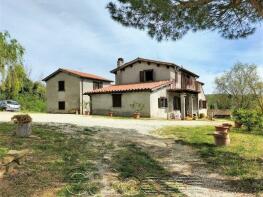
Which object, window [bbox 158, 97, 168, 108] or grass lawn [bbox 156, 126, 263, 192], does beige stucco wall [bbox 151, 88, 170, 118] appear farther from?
grass lawn [bbox 156, 126, 263, 192]

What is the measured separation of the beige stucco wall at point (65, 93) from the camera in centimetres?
3541

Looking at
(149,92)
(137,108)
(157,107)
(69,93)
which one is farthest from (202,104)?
(69,93)

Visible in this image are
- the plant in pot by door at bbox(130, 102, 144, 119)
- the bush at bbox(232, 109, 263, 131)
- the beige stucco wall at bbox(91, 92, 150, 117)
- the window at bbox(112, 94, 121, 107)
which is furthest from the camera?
the window at bbox(112, 94, 121, 107)

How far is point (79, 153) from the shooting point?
8656mm

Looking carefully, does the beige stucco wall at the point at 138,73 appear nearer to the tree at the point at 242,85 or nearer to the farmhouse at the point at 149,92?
the farmhouse at the point at 149,92

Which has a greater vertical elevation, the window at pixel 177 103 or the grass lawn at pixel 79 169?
the window at pixel 177 103

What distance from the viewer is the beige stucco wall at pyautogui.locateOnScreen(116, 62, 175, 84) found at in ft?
105

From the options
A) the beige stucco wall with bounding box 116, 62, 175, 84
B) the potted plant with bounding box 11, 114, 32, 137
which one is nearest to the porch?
the beige stucco wall with bounding box 116, 62, 175, 84

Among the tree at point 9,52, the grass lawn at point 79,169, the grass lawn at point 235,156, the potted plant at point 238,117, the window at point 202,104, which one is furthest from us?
the window at point 202,104

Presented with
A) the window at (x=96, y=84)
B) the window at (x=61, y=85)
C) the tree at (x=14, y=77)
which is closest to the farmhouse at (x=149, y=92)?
the window at (x=96, y=84)

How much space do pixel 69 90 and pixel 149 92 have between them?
488 inches

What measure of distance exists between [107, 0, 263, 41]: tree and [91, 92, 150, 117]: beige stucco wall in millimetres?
16544

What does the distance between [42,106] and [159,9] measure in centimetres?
3650

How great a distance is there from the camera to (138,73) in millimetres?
33562
